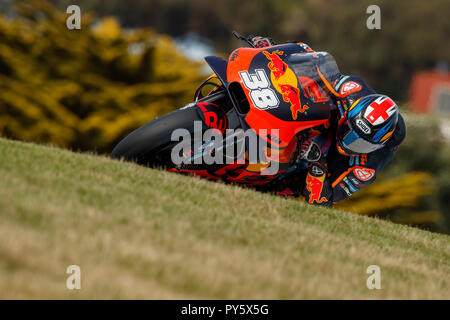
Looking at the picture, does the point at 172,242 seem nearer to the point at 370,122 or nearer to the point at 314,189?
the point at 370,122

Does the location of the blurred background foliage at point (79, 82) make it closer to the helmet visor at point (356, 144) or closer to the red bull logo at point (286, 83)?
the red bull logo at point (286, 83)

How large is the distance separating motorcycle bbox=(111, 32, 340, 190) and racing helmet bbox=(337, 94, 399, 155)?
0.26 m

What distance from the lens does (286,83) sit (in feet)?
18.4

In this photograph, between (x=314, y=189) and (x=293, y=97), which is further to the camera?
(x=314, y=189)

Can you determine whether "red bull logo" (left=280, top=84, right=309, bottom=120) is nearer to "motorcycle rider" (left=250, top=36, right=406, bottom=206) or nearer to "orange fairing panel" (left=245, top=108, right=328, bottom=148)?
"orange fairing panel" (left=245, top=108, right=328, bottom=148)

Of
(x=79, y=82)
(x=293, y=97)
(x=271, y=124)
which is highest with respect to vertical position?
(x=79, y=82)

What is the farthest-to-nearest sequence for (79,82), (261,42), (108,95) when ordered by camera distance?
(79,82) → (108,95) → (261,42)

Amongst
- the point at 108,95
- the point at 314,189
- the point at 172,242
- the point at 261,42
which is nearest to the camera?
the point at 172,242

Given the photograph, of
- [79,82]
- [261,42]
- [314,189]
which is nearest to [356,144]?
[314,189]

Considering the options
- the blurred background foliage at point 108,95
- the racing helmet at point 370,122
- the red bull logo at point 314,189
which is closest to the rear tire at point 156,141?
the red bull logo at point 314,189

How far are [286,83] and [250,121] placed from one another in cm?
50

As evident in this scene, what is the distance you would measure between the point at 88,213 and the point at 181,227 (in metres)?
0.60

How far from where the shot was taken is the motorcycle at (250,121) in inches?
219

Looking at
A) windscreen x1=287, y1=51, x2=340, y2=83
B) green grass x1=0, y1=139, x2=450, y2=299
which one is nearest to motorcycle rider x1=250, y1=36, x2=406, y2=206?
windscreen x1=287, y1=51, x2=340, y2=83
